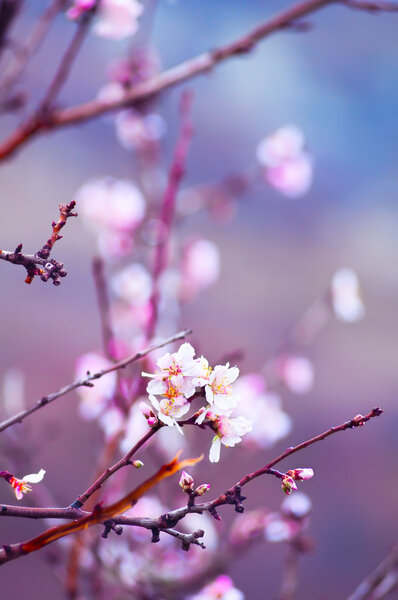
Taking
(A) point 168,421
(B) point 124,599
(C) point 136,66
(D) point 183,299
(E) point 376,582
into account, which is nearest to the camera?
(A) point 168,421

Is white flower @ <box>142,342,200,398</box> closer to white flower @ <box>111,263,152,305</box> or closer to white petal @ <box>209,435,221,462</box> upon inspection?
white petal @ <box>209,435,221,462</box>

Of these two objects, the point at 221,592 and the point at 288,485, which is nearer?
the point at 288,485

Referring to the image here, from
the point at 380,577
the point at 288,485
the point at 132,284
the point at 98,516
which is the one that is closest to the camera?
the point at 98,516

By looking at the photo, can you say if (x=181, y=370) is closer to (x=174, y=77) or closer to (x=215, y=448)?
(x=215, y=448)

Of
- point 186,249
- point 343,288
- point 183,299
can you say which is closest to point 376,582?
point 343,288

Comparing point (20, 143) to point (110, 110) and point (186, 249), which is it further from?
point (186, 249)

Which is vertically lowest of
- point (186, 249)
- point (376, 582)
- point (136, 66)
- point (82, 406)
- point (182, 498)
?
point (376, 582)

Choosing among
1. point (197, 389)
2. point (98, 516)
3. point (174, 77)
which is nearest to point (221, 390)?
point (197, 389)

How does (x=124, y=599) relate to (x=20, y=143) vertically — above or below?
below

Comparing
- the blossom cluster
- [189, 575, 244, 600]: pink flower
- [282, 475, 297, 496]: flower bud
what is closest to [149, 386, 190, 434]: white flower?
the blossom cluster
